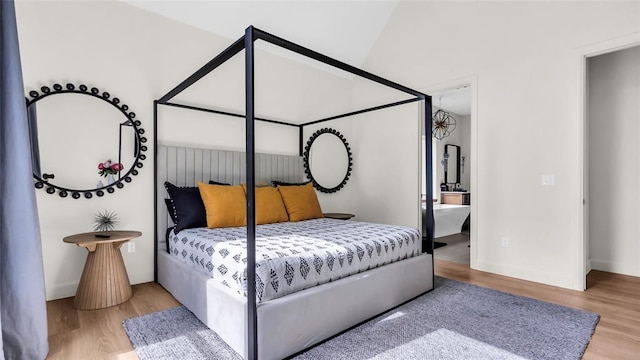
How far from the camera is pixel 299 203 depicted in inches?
134

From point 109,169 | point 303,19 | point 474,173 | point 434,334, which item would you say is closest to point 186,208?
point 109,169

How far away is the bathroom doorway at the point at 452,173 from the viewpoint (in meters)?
4.57

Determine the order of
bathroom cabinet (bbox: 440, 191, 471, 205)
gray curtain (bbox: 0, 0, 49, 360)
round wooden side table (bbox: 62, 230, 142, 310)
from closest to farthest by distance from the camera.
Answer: gray curtain (bbox: 0, 0, 49, 360)
round wooden side table (bbox: 62, 230, 142, 310)
bathroom cabinet (bbox: 440, 191, 471, 205)

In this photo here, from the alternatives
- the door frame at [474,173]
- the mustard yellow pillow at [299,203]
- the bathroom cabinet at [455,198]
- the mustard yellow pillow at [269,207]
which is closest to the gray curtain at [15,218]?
the mustard yellow pillow at [269,207]

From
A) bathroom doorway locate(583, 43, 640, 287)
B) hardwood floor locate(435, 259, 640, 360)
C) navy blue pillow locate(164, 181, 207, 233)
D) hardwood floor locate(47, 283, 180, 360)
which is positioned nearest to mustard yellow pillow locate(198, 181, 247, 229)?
navy blue pillow locate(164, 181, 207, 233)

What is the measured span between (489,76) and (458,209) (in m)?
2.81

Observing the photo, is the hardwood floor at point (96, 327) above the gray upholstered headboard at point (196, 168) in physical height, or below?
below

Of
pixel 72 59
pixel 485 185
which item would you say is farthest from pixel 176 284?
pixel 485 185

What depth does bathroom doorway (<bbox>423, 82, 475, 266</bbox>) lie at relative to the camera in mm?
4573

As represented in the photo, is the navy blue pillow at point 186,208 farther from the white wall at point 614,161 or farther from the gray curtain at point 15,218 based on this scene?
the white wall at point 614,161

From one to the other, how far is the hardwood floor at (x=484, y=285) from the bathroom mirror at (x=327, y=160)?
1.93 m

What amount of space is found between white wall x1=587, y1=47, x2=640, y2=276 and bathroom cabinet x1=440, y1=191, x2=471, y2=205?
2.77 meters

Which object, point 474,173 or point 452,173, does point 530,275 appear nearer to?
point 474,173

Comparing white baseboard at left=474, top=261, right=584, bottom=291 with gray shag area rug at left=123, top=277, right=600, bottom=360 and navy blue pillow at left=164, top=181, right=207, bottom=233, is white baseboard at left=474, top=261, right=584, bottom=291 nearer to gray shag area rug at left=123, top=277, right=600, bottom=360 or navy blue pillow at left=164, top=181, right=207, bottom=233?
gray shag area rug at left=123, top=277, right=600, bottom=360
